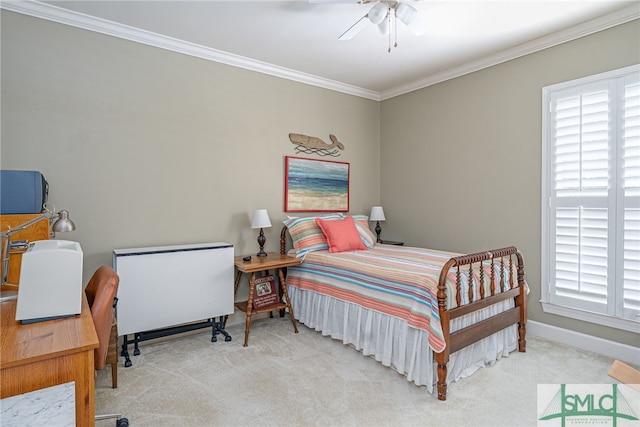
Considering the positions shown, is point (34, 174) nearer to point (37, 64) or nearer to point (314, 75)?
point (37, 64)

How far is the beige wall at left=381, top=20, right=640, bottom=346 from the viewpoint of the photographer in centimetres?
293

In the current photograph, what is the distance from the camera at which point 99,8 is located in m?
2.62

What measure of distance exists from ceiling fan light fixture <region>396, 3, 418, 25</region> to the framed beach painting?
1.95 meters

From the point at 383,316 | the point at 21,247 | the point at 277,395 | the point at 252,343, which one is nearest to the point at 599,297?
the point at 383,316

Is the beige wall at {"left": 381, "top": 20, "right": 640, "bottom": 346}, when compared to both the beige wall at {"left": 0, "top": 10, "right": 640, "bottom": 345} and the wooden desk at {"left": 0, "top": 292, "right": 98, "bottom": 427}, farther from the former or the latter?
the wooden desk at {"left": 0, "top": 292, "right": 98, "bottom": 427}

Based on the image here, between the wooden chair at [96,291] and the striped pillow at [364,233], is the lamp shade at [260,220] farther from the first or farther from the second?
the wooden chair at [96,291]

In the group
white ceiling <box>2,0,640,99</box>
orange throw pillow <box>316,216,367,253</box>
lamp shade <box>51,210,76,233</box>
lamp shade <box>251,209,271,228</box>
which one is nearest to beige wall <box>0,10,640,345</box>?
white ceiling <box>2,0,640,99</box>

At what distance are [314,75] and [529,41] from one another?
7.06 ft

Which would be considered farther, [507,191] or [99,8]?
[507,191]

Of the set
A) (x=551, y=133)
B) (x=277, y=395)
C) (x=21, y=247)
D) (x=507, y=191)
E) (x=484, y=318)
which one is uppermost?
(x=551, y=133)

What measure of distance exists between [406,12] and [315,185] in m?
2.19

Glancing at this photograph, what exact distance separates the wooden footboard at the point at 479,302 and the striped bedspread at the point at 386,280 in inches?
2.5

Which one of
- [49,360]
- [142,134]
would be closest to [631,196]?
[49,360]

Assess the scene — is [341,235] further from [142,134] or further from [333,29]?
[142,134]
